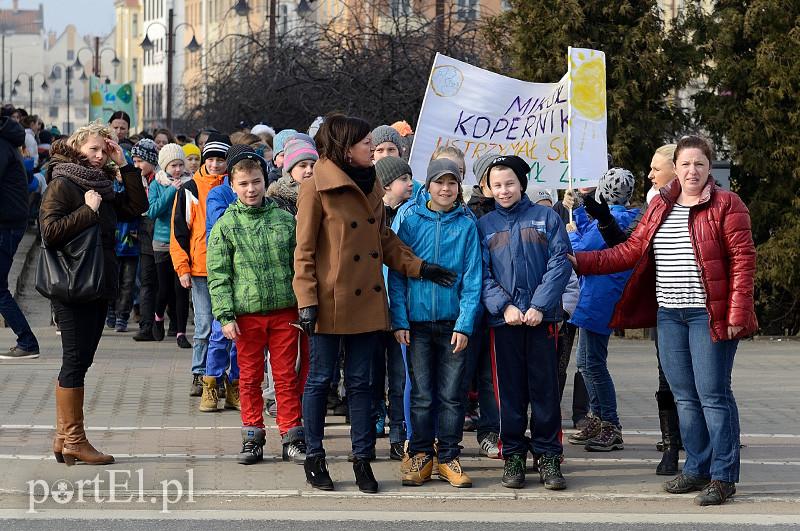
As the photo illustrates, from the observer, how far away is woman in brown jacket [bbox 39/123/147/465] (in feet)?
27.4

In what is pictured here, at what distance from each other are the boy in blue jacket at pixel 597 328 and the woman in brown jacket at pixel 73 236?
2785 mm

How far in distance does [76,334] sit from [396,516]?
2175mm

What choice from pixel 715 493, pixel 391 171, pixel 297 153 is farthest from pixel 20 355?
pixel 715 493

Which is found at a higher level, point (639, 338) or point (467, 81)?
point (467, 81)

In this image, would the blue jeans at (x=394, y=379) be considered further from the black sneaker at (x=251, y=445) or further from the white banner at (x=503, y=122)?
the white banner at (x=503, y=122)

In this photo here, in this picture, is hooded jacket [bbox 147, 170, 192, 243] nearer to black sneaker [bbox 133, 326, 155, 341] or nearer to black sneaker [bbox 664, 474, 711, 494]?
black sneaker [bbox 133, 326, 155, 341]

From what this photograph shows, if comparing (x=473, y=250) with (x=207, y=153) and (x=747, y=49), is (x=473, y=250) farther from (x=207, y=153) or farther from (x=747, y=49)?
(x=747, y=49)

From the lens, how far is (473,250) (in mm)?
8070

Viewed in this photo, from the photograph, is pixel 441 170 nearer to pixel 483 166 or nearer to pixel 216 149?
pixel 483 166

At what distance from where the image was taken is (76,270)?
828 centimetres

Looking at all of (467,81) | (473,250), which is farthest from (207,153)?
(473,250)

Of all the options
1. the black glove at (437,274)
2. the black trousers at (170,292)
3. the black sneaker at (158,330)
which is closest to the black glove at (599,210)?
the black glove at (437,274)

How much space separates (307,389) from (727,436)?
2183mm

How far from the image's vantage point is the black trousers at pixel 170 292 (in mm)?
13906
